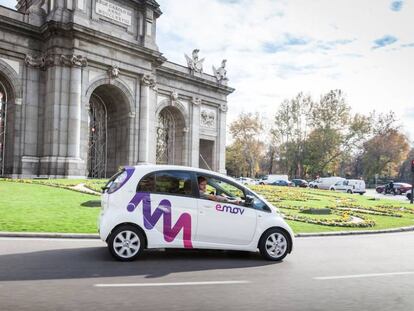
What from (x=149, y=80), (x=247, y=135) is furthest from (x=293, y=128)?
(x=149, y=80)

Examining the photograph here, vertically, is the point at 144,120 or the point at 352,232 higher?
the point at 144,120

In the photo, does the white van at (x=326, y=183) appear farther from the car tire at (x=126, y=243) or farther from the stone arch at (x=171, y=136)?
the car tire at (x=126, y=243)

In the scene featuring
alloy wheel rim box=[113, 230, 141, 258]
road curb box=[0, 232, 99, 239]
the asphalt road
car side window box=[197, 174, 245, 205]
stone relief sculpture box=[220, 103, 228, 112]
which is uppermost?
stone relief sculpture box=[220, 103, 228, 112]

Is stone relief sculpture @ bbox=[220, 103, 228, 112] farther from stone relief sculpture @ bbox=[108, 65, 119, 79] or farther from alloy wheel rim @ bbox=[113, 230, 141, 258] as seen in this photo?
alloy wheel rim @ bbox=[113, 230, 141, 258]

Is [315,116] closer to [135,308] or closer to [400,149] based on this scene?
[400,149]

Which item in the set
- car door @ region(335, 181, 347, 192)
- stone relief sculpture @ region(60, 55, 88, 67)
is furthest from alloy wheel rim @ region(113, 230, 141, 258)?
car door @ region(335, 181, 347, 192)

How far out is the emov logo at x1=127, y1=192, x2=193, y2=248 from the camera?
23.9 feet

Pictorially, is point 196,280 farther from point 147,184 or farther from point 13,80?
point 13,80

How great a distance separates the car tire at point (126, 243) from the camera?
7117 millimetres

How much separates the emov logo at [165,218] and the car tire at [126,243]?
0.83 feet

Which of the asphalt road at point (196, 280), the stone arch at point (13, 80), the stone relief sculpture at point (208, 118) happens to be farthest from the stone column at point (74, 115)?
the asphalt road at point (196, 280)

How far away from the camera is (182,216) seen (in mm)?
7391

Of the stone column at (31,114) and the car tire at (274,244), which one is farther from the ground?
the stone column at (31,114)

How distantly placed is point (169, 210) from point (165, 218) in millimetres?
155
